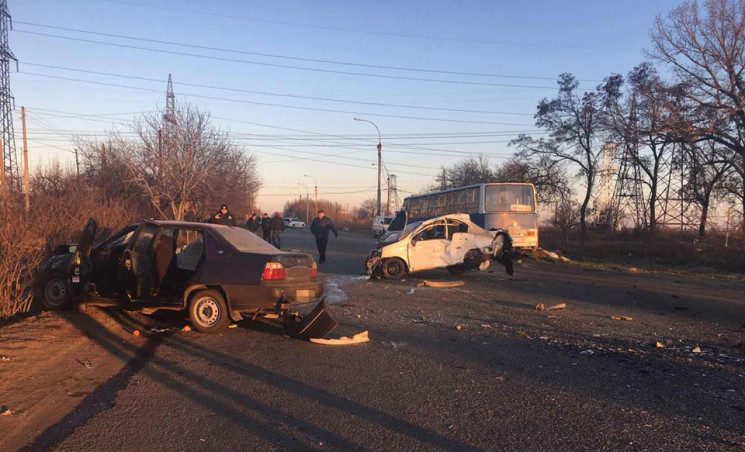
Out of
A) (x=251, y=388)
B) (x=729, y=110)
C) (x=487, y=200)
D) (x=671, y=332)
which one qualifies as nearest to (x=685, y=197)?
(x=729, y=110)

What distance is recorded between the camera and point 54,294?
845 cm

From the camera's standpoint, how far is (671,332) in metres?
8.15

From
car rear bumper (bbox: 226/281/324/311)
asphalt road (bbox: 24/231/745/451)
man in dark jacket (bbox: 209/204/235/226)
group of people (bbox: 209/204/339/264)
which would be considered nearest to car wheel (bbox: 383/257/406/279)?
group of people (bbox: 209/204/339/264)

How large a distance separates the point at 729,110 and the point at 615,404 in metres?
24.7

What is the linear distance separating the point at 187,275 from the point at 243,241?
0.99 m

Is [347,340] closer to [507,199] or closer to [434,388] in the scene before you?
[434,388]

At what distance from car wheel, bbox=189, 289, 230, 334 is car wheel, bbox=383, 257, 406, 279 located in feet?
24.8

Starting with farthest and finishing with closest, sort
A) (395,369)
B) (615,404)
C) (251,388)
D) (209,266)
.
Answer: (209,266)
(395,369)
(251,388)
(615,404)

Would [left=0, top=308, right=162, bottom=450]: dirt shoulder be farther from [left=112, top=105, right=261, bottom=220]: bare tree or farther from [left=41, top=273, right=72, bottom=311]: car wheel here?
[left=112, top=105, right=261, bottom=220]: bare tree

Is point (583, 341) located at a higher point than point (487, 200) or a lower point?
lower

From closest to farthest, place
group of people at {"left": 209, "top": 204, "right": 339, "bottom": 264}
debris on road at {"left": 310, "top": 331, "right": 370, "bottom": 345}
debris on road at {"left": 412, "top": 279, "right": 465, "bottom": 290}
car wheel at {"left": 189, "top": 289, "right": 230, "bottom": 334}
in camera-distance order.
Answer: debris on road at {"left": 310, "top": 331, "right": 370, "bottom": 345} → car wheel at {"left": 189, "top": 289, "right": 230, "bottom": 334} → debris on road at {"left": 412, "top": 279, "right": 465, "bottom": 290} → group of people at {"left": 209, "top": 204, "right": 339, "bottom": 264}

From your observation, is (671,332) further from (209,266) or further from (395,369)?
(209,266)

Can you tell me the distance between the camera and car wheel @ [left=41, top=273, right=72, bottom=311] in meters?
8.39

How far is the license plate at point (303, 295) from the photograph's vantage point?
7430mm
